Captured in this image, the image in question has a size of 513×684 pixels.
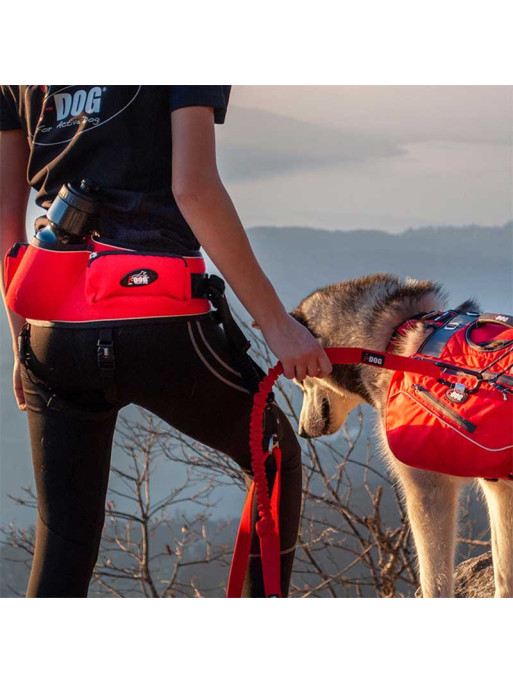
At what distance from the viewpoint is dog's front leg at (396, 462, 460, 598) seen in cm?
245

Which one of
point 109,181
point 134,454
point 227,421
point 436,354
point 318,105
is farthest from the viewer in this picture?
point 134,454

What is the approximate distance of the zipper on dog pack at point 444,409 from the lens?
2.06m

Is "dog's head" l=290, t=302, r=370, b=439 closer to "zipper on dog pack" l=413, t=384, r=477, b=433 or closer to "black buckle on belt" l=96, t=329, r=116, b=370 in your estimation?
"zipper on dog pack" l=413, t=384, r=477, b=433

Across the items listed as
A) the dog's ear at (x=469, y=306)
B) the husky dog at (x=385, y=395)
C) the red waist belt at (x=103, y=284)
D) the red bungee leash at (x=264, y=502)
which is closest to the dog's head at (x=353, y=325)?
the husky dog at (x=385, y=395)

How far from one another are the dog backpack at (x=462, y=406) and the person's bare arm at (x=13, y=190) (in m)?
1.13

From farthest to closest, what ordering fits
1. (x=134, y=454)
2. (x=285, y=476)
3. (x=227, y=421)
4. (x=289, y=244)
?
(x=134, y=454)
(x=289, y=244)
(x=285, y=476)
(x=227, y=421)

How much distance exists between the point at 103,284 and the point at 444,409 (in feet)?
3.35

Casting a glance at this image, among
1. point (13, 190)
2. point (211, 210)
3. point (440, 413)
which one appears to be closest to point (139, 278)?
point (211, 210)

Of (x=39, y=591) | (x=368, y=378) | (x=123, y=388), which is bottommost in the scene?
(x=39, y=591)

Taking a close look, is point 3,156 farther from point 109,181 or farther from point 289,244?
point 289,244

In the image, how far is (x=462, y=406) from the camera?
2.07 metres

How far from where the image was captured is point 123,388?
1.79 metres
